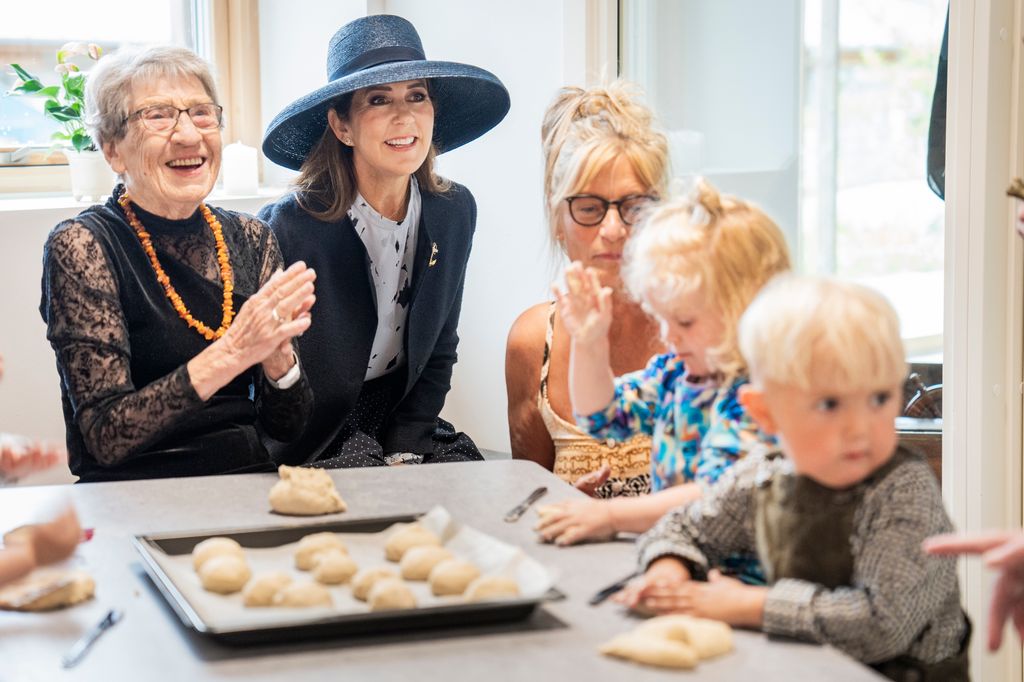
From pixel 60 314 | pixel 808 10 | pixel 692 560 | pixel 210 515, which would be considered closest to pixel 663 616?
pixel 692 560

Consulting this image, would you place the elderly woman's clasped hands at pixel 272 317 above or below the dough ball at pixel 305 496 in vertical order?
above

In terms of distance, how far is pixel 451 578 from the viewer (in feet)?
4.13

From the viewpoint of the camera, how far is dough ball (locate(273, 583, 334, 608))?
1231 millimetres

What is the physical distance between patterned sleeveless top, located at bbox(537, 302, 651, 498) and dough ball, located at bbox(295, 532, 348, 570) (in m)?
0.62

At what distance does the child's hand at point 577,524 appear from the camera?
1.45m

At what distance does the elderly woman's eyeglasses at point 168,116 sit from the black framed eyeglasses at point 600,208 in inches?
29.8

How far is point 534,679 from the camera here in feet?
3.49

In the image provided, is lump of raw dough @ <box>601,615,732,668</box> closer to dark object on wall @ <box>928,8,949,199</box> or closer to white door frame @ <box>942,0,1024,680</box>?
white door frame @ <box>942,0,1024,680</box>

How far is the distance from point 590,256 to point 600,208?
8 cm

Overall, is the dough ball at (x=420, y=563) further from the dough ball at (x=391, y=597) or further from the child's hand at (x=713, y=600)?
the child's hand at (x=713, y=600)

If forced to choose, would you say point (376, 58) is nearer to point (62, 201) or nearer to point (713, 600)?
point (62, 201)

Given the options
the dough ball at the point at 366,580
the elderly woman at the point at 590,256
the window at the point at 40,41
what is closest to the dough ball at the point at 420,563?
the dough ball at the point at 366,580

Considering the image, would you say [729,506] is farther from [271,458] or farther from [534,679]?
[271,458]

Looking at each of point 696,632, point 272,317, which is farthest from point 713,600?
point 272,317
